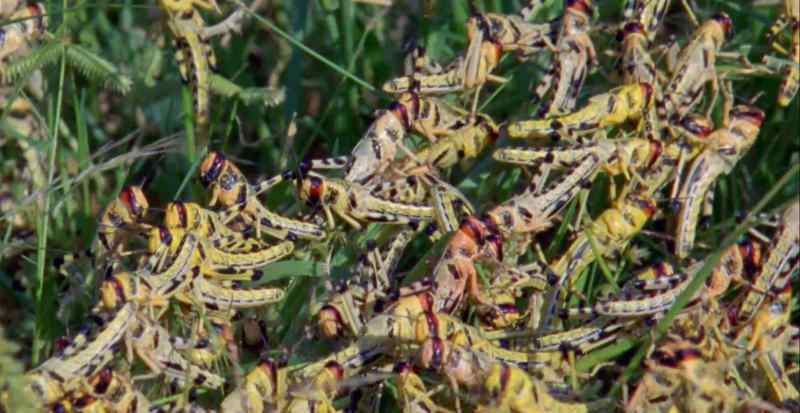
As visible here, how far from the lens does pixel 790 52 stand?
14.8 feet

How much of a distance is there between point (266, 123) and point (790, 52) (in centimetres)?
183

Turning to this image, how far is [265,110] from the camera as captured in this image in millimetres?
4887

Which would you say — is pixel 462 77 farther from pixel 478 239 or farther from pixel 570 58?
pixel 478 239

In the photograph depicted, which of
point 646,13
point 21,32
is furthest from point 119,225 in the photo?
point 646,13

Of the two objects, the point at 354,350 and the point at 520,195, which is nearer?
the point at 354,350

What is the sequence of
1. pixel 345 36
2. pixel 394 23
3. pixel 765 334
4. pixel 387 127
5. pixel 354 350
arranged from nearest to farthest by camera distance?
pixel 354 350
pixel 765 334
pixel 387 127
pixel 345 36
pixel 394 23

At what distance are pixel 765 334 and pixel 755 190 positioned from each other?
2.95ft

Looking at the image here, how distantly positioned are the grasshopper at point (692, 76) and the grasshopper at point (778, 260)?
477 mm

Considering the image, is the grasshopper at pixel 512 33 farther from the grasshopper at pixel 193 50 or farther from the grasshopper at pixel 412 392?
the grasshopper at pixel 412 392

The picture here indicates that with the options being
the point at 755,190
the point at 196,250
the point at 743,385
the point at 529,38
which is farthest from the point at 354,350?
the point at 755,190

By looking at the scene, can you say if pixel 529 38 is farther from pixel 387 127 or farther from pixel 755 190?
pixel 755 190

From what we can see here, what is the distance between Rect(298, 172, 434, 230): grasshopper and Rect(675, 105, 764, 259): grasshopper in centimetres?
86

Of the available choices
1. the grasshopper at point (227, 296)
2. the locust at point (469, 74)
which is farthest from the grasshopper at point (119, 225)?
the locust at point (469, 74)

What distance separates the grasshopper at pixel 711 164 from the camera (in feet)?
13.7
